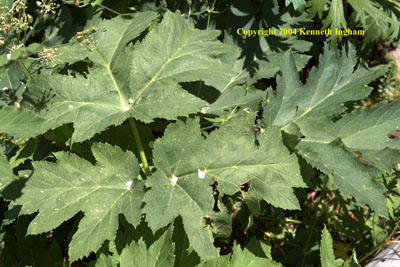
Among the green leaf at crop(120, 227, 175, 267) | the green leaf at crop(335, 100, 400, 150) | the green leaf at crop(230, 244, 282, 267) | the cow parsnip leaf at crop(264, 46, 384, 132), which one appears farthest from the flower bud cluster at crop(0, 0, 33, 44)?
the green leaf at crop(335, 100, 400, 150)

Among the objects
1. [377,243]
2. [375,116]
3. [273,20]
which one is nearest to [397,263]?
[377,243]

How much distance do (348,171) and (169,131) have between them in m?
0.88

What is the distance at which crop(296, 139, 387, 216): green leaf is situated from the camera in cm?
174

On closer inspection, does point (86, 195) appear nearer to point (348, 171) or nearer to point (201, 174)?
point (201, 174)

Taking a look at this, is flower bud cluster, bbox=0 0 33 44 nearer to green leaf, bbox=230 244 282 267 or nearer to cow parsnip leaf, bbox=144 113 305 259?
cow parsnip leaf, bbox=144 113 305 259

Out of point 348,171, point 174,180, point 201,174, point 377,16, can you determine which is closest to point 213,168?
point 201,174

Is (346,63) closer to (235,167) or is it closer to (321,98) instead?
(321,98)

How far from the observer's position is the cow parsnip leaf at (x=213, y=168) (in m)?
1.57

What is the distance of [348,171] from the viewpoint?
180 cm

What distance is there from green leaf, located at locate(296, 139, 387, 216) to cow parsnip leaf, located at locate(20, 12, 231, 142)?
0.61 meters

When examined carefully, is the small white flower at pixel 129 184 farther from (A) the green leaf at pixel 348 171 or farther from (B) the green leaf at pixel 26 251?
(A) the green leaf at pixel 348 171

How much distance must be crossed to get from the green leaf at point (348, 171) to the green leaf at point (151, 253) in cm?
81

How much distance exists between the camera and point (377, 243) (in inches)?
92.2

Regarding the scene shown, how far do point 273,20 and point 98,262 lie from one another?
1.53 metres
